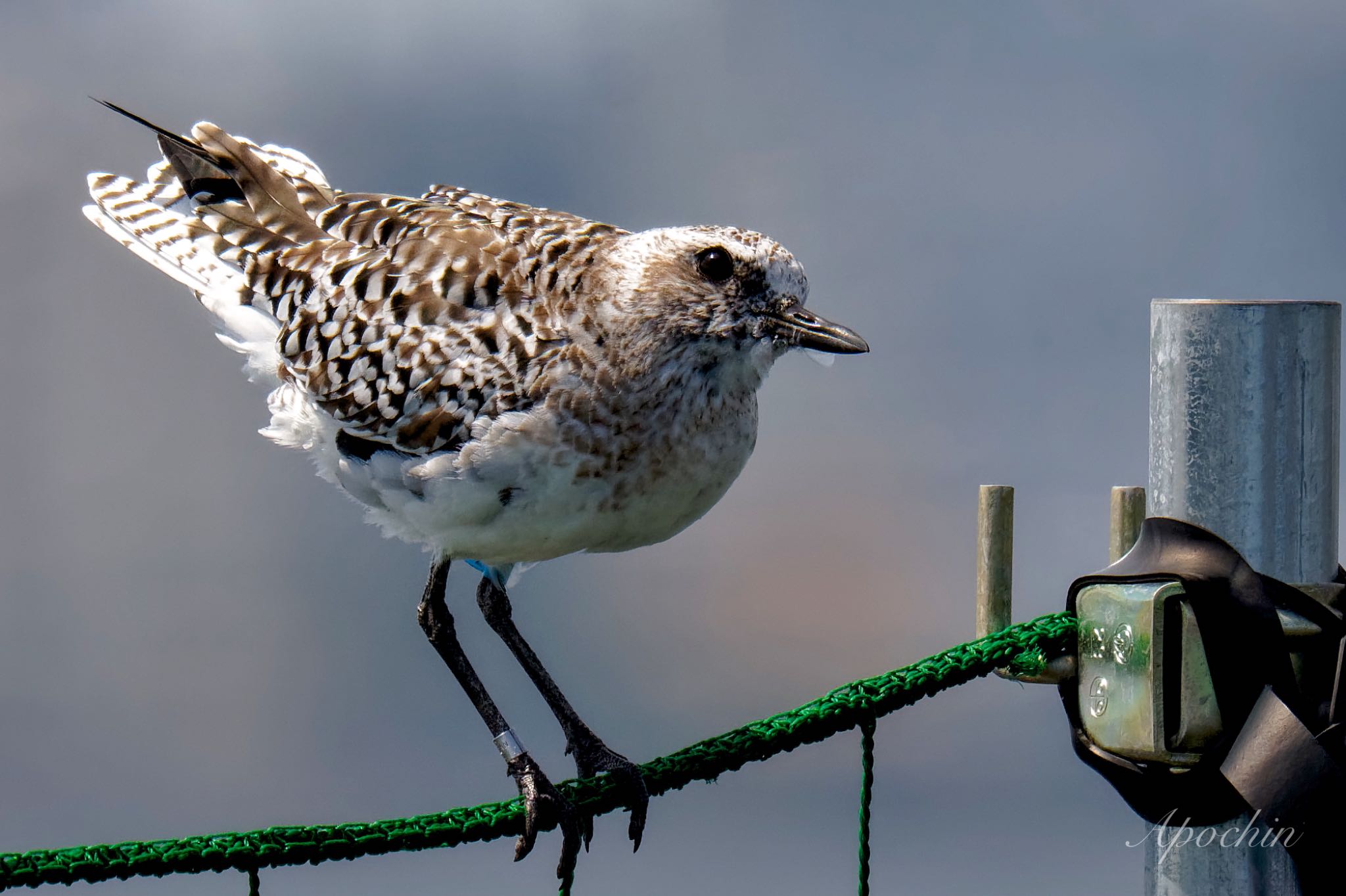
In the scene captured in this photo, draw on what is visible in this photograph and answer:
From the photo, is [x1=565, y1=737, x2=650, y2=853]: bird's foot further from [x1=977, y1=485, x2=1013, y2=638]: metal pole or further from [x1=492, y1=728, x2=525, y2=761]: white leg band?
[x1=977, y1=485, x2=1013, y2=638]: metal pole

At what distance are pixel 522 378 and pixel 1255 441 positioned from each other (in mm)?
1854

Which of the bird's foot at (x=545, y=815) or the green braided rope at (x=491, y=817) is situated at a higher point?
the green braided rope at (x=491, y=817)

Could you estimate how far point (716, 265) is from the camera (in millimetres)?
3754

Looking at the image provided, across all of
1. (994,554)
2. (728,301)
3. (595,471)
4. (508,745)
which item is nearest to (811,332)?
(728,301)

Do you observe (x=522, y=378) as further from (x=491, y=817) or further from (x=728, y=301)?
(x=491, y=817)

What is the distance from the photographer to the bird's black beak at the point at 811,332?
3.59 meters

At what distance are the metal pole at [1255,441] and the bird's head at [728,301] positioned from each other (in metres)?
1.24

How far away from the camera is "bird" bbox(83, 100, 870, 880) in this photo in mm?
3645

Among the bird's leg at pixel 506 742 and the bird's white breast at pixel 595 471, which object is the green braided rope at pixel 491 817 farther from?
the bird's white breast at pixel 595 471

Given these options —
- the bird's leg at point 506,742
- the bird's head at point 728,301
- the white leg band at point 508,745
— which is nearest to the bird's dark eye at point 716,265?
the bird's head at point 728,301

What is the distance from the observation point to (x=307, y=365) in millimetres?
4316

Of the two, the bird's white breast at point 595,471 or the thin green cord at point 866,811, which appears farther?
the bird's white breast at point 595,471

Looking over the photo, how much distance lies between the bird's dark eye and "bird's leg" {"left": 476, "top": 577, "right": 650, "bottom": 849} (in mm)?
1289

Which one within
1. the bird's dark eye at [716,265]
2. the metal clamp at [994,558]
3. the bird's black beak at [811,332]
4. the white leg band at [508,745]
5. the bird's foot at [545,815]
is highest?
the bird's dark eye at [716,265]
